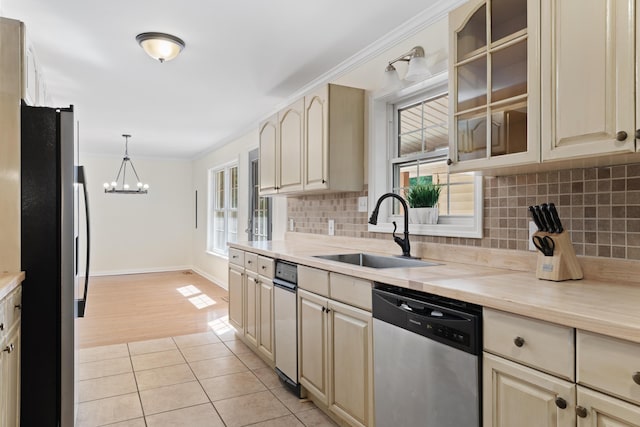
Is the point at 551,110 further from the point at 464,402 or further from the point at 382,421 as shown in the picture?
the point at 382,421

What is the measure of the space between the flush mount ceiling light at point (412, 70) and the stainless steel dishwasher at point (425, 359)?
50.1 inches

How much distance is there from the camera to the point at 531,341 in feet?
3.98

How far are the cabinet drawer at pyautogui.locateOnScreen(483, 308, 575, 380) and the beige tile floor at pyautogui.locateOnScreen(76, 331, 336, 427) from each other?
1.37m

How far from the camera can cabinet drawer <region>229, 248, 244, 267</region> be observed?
359cm

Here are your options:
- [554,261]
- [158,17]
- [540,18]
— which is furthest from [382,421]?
[158,17]

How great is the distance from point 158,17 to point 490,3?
1885 mm

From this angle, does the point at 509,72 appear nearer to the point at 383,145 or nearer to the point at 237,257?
the point at 383,145

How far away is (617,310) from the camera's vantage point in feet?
3.65

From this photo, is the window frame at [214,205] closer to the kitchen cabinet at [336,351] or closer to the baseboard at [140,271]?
the baseboard at [140,271]

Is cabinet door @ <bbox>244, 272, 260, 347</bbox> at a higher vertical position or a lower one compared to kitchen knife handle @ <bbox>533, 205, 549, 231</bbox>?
lower

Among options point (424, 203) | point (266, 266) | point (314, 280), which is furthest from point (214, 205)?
point (424, 203)

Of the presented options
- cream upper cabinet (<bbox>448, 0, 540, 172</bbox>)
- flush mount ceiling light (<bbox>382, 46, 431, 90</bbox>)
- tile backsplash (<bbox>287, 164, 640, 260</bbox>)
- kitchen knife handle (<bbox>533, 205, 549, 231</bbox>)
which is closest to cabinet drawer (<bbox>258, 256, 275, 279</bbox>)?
tile backsplash (<bbox>287, 164, 640, 260</bbox>)

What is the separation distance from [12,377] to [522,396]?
6.73 feet

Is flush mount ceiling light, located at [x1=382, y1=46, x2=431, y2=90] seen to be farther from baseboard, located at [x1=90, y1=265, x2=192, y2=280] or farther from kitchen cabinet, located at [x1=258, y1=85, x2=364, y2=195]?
baseboard, located at [x1=90, y1=265, x2=192, y2=280]
